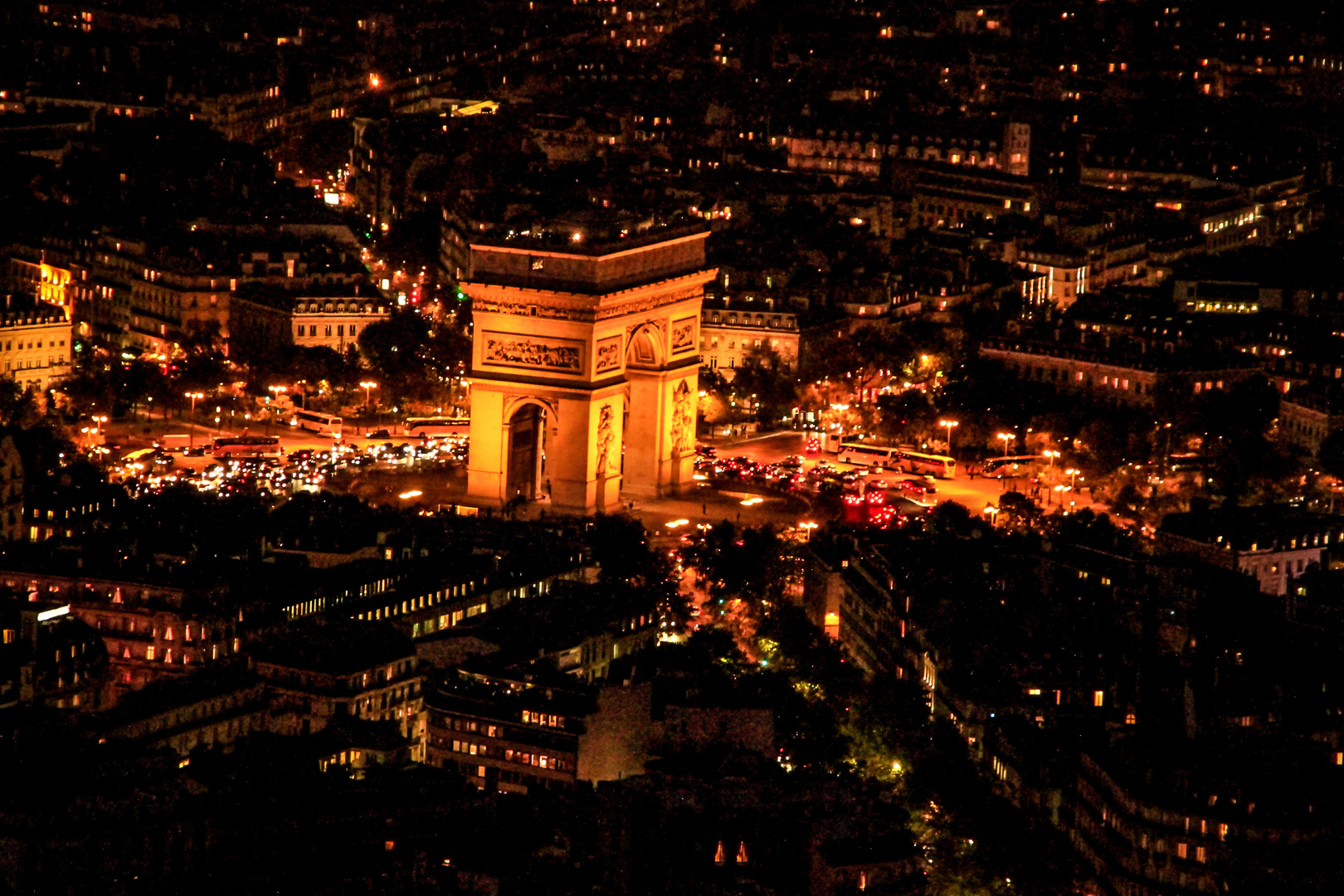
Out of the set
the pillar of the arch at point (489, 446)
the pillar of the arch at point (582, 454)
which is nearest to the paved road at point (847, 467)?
the pillar of the arch at point (582, 454)

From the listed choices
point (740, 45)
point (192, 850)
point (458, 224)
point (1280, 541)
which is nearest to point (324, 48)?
point (740, 45)

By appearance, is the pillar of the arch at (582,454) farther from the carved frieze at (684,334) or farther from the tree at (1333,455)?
the tree at (1333,455)

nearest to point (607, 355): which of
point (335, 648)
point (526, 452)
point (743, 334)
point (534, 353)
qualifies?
point (534, 353)

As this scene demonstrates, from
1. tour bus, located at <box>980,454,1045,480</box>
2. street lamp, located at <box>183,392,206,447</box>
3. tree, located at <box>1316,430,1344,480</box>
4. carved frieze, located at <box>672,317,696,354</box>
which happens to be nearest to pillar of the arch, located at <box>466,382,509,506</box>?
carved frieze, located at <box>672,317,696,354</box>

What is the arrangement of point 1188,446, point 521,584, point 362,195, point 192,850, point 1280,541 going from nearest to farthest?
point 192,850, point 521,584, point 1280,541, point 1188,446, point 362,195

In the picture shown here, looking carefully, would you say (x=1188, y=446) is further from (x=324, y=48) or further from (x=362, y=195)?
(x=324, y=48)
